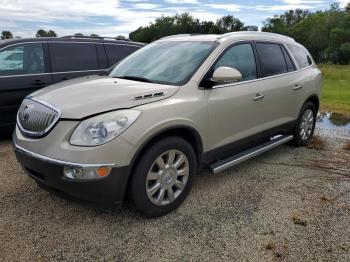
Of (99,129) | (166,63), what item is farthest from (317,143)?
(99,129)

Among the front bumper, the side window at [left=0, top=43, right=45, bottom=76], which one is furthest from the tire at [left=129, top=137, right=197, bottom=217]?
the side window at [left=0, top=43, right=45, bottom=76]

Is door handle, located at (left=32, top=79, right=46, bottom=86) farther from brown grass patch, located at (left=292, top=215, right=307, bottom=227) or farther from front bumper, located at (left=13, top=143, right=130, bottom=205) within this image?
brown grass patch, located at (left=292, top=215, right=307, bottom=227)

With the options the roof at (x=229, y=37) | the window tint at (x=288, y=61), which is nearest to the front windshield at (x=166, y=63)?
the roof at (x=229, y=37)

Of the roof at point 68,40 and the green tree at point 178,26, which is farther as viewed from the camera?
the green tree at point 178,26

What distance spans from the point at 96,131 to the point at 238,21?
10554cm

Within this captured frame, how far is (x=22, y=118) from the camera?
3775 mm

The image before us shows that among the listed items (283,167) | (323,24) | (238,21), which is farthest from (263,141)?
(238,21)

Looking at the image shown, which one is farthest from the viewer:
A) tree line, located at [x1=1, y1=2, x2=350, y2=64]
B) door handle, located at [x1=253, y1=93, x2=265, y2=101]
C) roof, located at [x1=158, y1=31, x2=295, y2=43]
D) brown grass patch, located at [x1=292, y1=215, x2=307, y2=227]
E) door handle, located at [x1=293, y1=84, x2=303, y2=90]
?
tree line, located at [x1=1, y1=2, x2=350, y2=64]

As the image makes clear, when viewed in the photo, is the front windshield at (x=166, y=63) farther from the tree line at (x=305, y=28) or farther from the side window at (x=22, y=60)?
the tree line at (x=305, y=28)

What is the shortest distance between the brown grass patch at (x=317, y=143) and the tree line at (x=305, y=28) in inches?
1704

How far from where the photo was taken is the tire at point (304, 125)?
5.95 metres

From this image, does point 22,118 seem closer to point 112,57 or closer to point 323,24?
point 112,57

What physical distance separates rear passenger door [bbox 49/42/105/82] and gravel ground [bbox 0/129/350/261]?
233 centimetres

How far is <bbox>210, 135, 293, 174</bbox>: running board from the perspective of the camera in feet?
14.0
